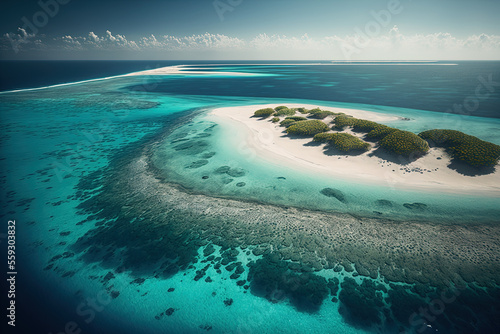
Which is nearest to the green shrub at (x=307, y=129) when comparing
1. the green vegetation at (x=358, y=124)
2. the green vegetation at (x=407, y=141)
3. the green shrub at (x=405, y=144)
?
the green vegetation at (x=407, y=141)

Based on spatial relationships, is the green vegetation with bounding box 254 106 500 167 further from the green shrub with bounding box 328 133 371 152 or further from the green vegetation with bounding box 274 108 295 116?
the green vegetation with bounding box 274 108 295 116

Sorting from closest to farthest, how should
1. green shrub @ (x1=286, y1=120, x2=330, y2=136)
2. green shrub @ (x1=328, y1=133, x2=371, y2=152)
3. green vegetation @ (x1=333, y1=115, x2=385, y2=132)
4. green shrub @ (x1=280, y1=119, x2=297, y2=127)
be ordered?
1. green shrub @ (x1=328, y1=133, x2=371, y2=152)
2. green vegetation @ (x1=333, y1=115, x2=385, y2=132)
3. green shrub @ (x1=286, y1=120, x2=330, y2=136)
4. green shrub @ (x1=280, y1=119, x2=297, y2=127)

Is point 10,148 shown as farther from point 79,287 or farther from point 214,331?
point 214,331

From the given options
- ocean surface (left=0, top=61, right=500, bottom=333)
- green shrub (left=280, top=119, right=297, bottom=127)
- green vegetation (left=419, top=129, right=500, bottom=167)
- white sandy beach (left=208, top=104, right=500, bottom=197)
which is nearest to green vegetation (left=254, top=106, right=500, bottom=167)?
green vegetation (left=419, top=129, right=500, bottom=167)

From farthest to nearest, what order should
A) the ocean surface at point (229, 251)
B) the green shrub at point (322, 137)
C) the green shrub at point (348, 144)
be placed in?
1. the green shrub at point (322, 137)
2. the green shrub at point (348, 144)
3. the ocean surface at point (229, 251)

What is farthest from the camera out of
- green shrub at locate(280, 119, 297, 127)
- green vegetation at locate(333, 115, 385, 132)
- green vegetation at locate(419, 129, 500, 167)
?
green shrub at locate(280, 119, 297, 127)

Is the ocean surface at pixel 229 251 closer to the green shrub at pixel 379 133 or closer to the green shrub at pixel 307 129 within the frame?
the green shrub at pixel 307 129

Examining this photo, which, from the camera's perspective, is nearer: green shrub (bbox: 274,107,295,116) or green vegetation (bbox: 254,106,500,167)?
green vegetation (bbox: 254,106,500,167)
